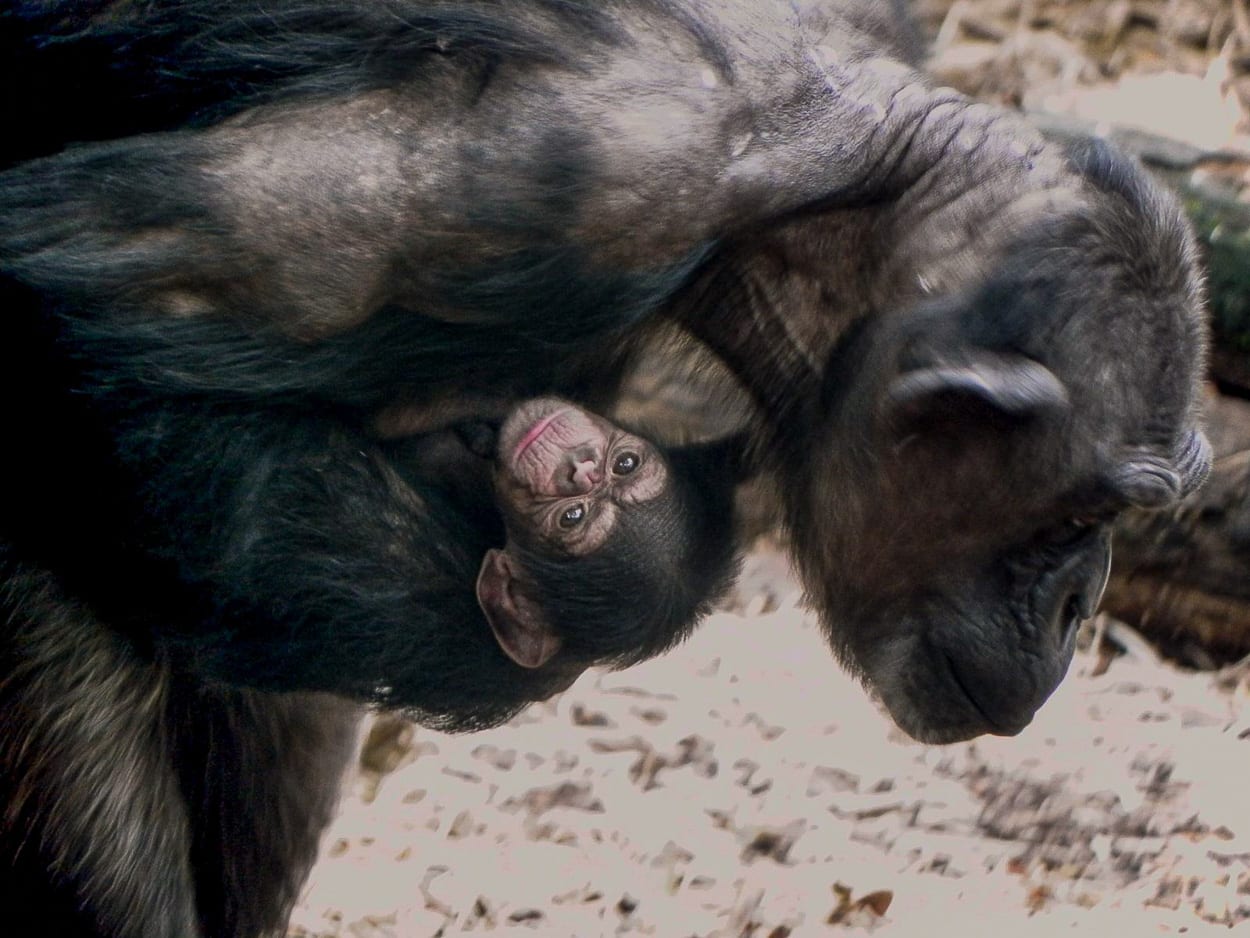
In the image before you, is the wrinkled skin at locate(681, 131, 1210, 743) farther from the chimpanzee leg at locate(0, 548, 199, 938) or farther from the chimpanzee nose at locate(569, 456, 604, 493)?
the chimpanzee leg at locate(0, 548, 199, 938)

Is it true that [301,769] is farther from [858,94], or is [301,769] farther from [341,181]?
[858,94]

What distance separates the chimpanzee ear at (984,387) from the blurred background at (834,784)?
1.95 feet

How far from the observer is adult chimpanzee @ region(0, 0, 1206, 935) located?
112 inches

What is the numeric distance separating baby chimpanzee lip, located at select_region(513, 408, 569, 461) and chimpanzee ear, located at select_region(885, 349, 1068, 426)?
693mm

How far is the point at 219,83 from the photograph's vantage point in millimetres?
2982

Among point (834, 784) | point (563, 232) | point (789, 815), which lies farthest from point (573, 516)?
point (834, 784)

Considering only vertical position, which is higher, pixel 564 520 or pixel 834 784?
pixel 564 520

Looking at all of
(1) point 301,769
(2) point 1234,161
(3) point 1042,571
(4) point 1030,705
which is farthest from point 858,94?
(2) point 1234,161

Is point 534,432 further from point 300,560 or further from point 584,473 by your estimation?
point 300,560

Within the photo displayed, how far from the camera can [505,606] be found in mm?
3410

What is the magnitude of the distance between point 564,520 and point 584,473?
0.11 metres

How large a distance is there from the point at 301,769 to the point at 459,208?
1840 millimetres

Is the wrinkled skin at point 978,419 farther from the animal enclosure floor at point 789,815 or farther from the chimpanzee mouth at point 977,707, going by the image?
the animal enclosure floor at point 789,815

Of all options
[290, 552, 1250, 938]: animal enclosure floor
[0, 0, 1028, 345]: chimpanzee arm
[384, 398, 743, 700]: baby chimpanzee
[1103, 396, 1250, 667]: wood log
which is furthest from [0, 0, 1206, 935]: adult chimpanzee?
[1103, 396, 1250, 667]: wood log
